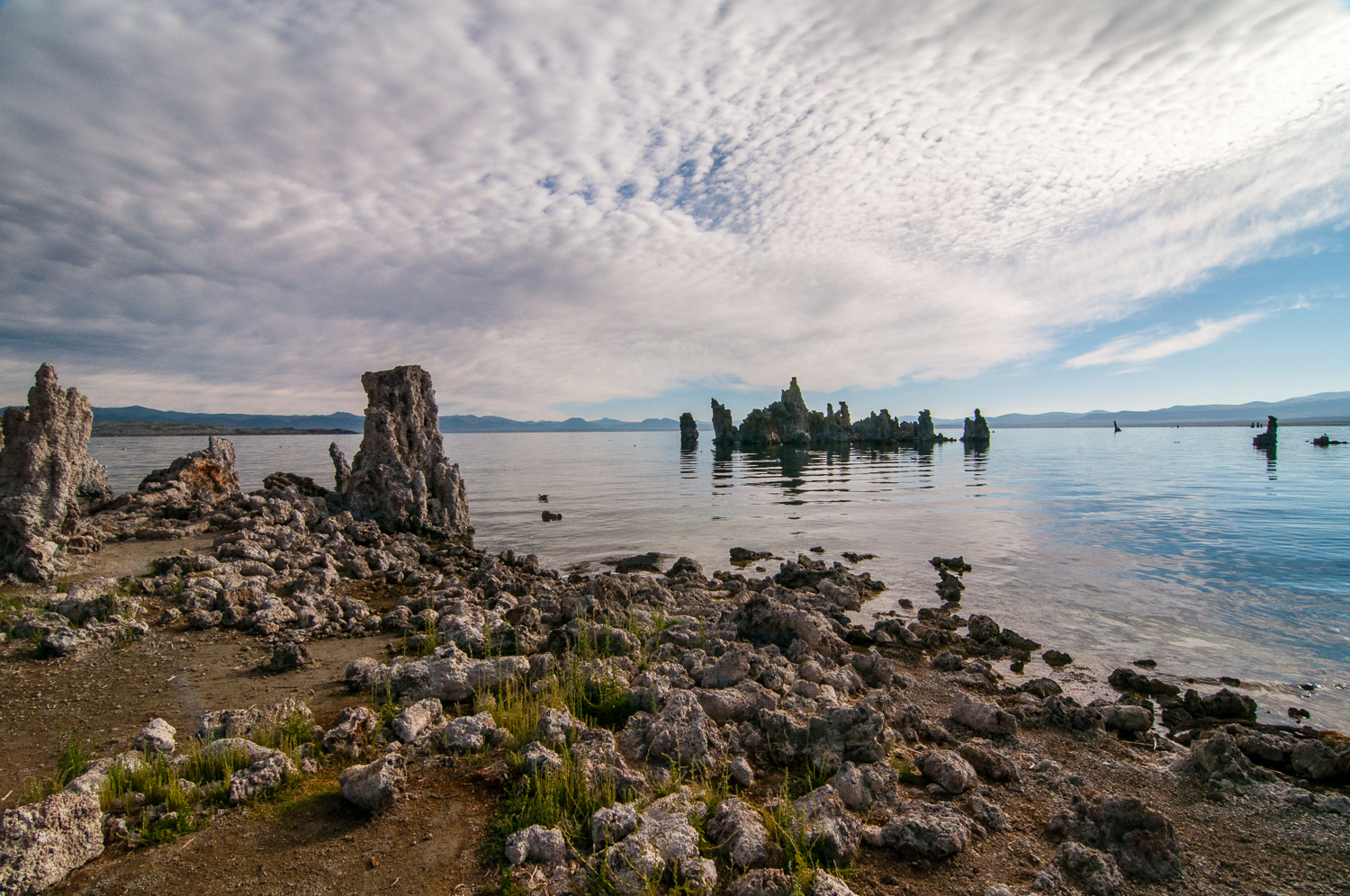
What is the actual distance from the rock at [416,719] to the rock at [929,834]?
4999 mm

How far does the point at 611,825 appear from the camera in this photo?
16.0 ft

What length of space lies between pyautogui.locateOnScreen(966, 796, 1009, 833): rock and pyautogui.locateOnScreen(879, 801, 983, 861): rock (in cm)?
18

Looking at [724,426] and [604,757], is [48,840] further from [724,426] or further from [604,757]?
[724,426]

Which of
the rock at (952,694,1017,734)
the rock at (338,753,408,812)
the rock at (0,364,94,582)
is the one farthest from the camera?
the rock at (0,364,94,582)

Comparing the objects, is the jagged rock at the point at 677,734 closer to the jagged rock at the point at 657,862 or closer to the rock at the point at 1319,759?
the jagged rock at the point at 657,862

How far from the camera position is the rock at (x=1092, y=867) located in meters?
4.66

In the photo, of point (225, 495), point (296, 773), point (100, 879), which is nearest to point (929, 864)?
point (296, 773)

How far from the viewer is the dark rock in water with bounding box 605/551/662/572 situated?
19453 millimetres

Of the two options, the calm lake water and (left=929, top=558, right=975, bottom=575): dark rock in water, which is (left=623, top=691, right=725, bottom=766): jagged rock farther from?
(left=929, top=558, right=975, bottom=575): dark rock in water

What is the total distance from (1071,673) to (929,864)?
293 inches

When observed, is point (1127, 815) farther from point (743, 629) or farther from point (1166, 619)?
point (1166, 619)

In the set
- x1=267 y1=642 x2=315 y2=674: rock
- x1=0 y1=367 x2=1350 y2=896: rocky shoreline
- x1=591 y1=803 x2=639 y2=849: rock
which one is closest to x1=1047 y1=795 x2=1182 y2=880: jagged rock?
x1=0 y1=367 x2=1350 y2=896: rocky shoreline

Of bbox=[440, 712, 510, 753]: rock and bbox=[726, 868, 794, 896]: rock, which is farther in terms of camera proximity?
bbox=[440, 712, 510, 753]: rock

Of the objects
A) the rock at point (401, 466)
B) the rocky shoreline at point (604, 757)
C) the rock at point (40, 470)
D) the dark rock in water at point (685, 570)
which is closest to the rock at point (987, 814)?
the rocky shoreline at point (604, 757)
